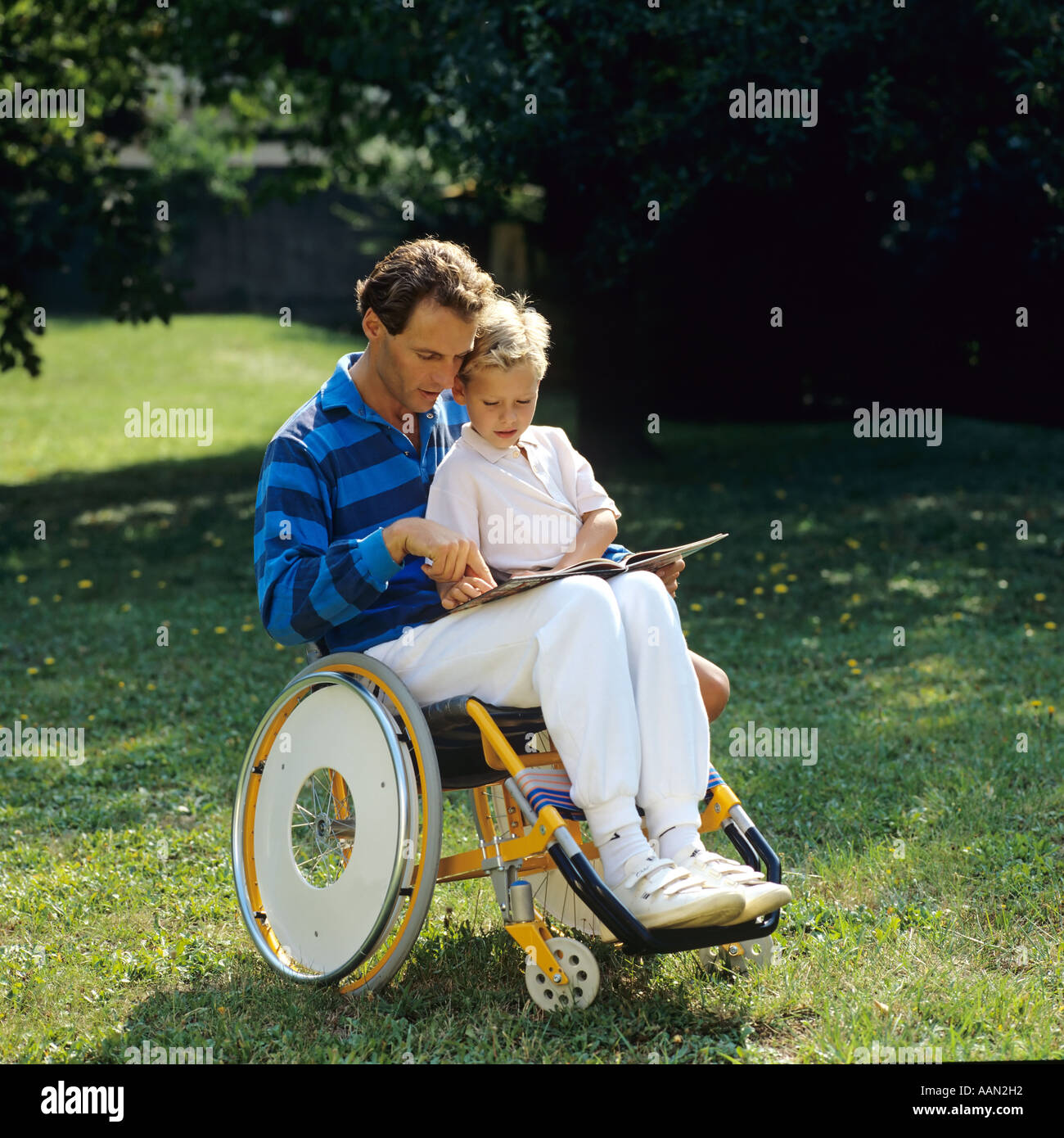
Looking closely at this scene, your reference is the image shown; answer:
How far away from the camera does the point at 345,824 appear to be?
3.01 metres

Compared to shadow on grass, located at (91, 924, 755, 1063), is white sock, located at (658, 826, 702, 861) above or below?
above

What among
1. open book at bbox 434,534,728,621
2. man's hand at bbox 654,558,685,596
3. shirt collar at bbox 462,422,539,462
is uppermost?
shirt collar at bbox 462,422,539,462

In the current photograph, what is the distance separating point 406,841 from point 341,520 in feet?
2.66

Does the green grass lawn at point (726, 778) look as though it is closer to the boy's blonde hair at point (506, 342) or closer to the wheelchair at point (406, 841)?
the wheelchair at point (406, 841)

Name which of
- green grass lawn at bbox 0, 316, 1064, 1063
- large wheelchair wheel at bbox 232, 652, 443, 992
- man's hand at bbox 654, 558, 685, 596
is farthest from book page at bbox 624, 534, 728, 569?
green grass lawn at bbox 0, 316, 1064, 1063

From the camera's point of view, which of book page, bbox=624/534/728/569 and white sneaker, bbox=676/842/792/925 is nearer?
white sneaker, bbox=676/842/792/925

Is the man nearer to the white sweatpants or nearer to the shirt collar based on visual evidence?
the white sweatpants

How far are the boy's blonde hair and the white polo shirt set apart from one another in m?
0.17

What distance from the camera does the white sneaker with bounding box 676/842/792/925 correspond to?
2.50 meters

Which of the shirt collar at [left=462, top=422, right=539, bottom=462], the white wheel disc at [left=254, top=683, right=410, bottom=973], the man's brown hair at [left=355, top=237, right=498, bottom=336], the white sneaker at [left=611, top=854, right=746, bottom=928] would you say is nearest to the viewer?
the white sneaker at [left=611, top=854, right=746, bottom=928]

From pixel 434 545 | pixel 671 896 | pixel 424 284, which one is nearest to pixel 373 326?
pixel 424 284

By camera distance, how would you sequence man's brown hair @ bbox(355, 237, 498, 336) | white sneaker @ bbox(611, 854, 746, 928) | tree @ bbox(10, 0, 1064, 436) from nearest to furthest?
white sneaker @ bbox(611, 854, 746, 928), man's brown hair @ bbox(355, 237, 498, 336), tree @ bbox(10, 0, 1064, 436)

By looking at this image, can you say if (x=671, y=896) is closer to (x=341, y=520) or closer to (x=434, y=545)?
(x=434, y=545)

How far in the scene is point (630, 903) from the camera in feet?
8.33
